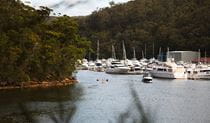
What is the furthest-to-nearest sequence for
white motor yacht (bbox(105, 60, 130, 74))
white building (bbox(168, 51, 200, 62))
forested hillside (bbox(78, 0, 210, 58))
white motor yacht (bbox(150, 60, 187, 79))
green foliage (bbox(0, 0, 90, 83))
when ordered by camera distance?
1. forested hillside (bbox(78, 0, 210, 58))
2. white building (bbox(168, 51, 200, 62))
3. white motor yacht (bbox(105, 60, 130, 74))
4. white motor yacht (bbox(150, 60, 187, 79))
5. green foliage (bbox(0, 0, 90, 83))

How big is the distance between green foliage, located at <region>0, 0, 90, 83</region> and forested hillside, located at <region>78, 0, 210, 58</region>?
203ft

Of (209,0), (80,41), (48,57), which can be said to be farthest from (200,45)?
(48,57)

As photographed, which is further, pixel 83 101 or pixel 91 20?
pixel 91 20

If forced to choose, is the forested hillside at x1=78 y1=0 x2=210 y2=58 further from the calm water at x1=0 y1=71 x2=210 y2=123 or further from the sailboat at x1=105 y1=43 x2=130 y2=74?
the calm water at x1=0 y1=71 x2=210 y2=123

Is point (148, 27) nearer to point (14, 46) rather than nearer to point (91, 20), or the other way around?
point (91, 20)

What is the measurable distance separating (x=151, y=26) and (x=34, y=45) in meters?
98.5

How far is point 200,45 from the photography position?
138500 mm

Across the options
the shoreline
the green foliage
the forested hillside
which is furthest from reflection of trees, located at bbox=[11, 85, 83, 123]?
the forested hillside

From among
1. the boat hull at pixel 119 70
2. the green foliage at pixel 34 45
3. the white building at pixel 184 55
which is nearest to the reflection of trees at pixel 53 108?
the green foliage at pixel 34 45

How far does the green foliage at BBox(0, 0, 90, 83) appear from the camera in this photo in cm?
6512

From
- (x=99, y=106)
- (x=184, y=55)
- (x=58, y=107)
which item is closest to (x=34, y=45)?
(x=99, y=106)

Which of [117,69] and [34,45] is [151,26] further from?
[34,45]

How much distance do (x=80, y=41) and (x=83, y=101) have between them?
3696 centimetres

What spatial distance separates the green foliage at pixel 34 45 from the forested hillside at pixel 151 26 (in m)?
61.8
